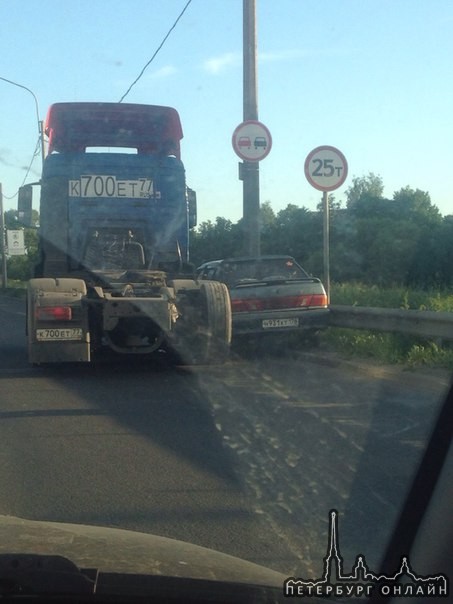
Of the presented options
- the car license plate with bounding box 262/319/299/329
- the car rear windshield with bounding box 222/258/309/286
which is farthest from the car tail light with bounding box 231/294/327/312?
the car rear windshield with bounding box 222/258/309/286

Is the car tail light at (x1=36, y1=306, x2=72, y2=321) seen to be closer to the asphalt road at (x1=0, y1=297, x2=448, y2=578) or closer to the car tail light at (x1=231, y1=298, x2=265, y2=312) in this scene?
the asphalt road at (x1=0, y1=297, x2=448, y2=578)

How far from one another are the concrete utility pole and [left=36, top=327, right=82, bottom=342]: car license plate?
5489mm

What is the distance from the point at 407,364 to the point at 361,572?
817cm

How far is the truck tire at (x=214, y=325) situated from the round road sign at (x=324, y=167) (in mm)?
2633

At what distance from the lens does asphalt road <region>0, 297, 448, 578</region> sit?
16.3 feet

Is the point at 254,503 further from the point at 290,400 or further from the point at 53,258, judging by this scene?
the point at 53,258

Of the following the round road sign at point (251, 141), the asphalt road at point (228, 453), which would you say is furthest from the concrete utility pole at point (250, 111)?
the asphalt road at point (228, 453)

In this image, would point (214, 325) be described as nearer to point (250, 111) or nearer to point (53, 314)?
point (53, 314)

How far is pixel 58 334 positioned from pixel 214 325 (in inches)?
74.6

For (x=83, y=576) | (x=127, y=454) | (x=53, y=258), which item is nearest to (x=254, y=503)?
(x=127, y=454)

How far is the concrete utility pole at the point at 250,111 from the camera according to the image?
51.6 feet

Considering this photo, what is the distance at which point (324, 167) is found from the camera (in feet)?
43.3

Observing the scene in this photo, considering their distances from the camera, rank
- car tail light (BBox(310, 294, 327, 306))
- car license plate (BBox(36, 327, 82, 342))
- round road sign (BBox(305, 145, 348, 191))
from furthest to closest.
Answer: round road sign (BBox(305, 145, 348, 191)) < car tail light (BBox(310, 294, 327, 306)) < car license plate (BBox(36, 327, 82, 342))

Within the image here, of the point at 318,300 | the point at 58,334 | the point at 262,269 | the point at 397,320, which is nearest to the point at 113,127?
the point at 262,269
